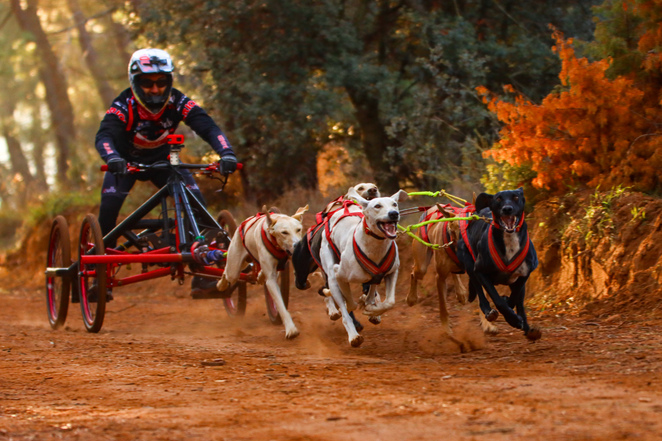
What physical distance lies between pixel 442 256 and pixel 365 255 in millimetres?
1152

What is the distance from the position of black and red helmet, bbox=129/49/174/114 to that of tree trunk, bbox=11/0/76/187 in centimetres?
2329

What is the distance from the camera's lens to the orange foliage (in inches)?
384

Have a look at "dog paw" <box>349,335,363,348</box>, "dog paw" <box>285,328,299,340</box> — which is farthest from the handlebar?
"dog paw" <box>349,335,363,348</box>

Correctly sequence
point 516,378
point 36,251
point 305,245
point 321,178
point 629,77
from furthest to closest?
point 36,251
point 321,178
point 629,77
point 305,245
point 516,378

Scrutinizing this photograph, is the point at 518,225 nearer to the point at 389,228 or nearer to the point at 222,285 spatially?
the point at 389,228

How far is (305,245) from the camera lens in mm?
8602

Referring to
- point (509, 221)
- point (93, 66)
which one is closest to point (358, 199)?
point (509, 221)

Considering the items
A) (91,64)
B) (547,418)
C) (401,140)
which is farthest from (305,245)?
(91,64)

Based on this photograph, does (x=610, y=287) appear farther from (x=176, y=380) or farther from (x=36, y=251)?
(x=36, y=251)

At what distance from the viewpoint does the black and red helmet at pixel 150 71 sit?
389 inches

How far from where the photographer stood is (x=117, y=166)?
30.7 ft

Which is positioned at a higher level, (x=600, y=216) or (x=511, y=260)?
(x=600, y=216)

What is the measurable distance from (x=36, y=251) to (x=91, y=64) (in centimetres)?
1639

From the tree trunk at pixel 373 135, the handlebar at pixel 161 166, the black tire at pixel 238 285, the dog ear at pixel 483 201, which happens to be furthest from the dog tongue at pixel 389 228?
the tree trunk at pixel 373 135
